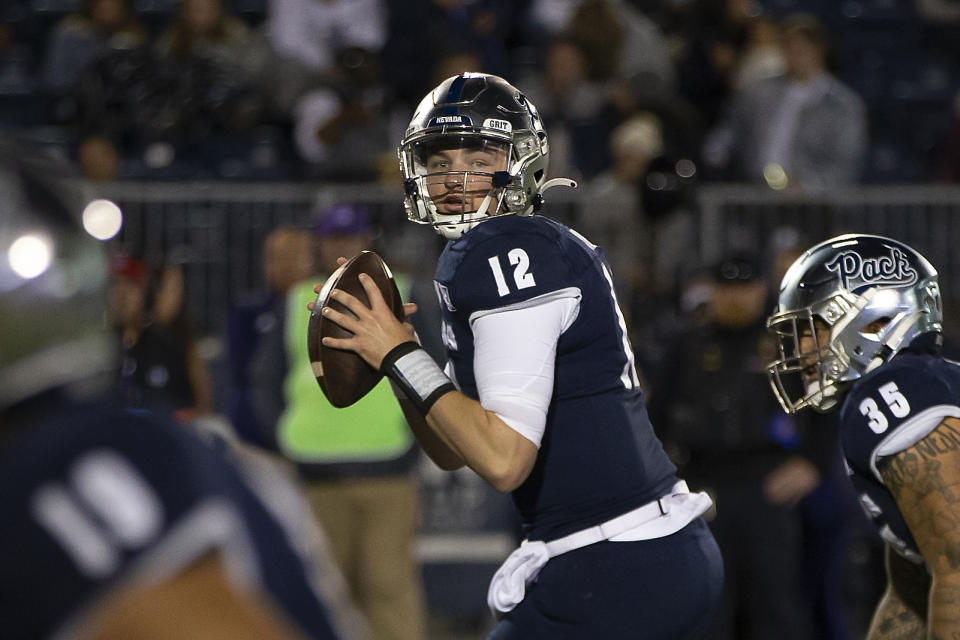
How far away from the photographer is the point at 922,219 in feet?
25.9

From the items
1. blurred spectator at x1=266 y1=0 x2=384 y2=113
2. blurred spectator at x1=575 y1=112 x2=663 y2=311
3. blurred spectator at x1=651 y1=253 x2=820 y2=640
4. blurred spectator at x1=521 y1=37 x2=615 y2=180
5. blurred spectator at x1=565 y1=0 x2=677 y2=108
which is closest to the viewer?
blurred spectator at x1=651 y1=253 x2=820 y2=640

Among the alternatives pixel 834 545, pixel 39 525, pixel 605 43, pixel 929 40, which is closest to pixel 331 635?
pixel 39 525

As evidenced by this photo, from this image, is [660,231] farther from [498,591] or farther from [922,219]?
[498,591]

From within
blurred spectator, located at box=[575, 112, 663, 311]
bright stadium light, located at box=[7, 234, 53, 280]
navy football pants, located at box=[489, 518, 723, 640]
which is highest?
bright stadium light, located at box=[7, 234, 53, 280]

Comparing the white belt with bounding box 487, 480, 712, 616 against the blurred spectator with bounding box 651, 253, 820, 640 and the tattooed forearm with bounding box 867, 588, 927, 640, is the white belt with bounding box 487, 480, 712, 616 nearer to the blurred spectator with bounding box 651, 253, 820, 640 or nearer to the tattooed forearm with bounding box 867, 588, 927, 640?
the tattooed forearm with bounding box 867, 588, 927, 640

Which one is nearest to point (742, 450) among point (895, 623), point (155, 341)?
point (155, 341)

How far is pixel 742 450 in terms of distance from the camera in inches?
241

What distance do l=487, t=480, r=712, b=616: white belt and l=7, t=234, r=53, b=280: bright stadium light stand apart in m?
1.68

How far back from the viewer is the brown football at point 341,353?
282 centimetres

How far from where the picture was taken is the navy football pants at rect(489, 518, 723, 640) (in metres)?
2.78

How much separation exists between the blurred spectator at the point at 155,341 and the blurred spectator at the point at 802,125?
3431mm

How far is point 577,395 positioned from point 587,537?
0.31 metres

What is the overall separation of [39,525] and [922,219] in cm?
738

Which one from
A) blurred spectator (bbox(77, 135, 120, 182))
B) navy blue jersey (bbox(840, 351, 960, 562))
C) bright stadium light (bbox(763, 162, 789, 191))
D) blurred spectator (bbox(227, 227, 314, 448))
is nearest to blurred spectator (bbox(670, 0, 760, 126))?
bright stadium light (bbox(763, 162, 789, 191))
